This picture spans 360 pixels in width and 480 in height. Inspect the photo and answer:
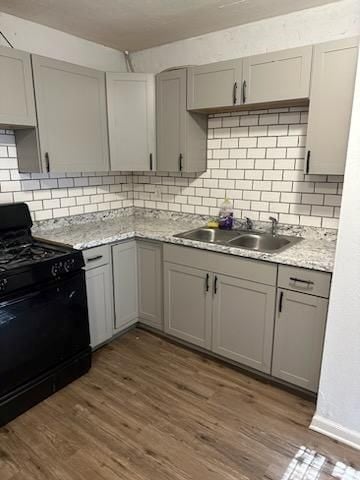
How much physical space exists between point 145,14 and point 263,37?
34.8 inches

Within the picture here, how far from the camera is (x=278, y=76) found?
222 centimetres

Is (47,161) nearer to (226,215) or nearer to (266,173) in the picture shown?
(226,215)

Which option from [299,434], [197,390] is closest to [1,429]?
[197,390]

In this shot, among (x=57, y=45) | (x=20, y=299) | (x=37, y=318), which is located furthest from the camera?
(x=57, y=45)

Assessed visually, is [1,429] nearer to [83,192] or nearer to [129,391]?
[129,391]

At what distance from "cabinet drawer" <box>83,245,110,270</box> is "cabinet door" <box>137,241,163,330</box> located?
1.12 feet

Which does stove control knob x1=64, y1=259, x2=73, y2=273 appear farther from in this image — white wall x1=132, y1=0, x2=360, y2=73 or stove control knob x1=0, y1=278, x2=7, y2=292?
white wall x1=132, y1=0, x2=360, y2=73

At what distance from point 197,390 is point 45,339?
1.06m

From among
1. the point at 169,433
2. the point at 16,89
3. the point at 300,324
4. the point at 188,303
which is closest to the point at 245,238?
the point at 188,303

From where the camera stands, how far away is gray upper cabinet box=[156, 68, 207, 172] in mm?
2715

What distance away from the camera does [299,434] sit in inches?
75.2

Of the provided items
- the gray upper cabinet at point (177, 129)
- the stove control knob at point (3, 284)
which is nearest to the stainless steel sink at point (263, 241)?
the gray upper cabinet at point (177, 129)

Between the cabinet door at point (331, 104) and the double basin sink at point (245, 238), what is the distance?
24.3 inches

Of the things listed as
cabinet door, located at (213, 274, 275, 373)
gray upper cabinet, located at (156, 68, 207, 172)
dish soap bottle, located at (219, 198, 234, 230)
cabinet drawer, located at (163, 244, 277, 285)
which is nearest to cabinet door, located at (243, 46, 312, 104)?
gray upper cabinet, located at (156, 68, 207, 172)
